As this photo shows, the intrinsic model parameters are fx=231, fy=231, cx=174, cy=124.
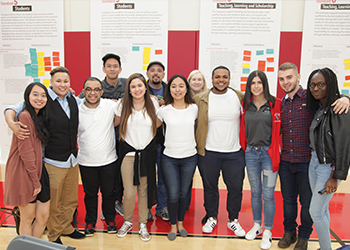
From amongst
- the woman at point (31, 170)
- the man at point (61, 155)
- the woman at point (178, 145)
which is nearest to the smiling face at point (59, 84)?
the man at point (61, 155)

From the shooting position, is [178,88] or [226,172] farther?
[226,172]

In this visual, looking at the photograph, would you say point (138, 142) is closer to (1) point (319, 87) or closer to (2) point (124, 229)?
(2) point (124, 229)

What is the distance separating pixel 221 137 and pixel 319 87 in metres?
1.02

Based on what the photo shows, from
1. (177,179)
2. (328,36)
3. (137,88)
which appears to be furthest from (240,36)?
(177,179)

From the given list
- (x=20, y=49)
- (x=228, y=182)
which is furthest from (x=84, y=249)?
→ (x=20, y=49)

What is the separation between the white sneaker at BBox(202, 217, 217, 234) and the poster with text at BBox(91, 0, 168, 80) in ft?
10.0

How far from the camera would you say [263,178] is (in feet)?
8.09

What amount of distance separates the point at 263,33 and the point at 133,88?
3.16 m

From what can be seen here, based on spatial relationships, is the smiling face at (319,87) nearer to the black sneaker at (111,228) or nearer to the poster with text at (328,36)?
the black sneaker at (111,228)

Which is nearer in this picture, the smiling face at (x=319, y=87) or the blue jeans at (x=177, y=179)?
the smiling face at (x=319, y=87)

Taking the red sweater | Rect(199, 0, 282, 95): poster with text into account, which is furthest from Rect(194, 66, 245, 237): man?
Rect(199, 0, 282, 95): poster with text

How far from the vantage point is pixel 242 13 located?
4.36 m

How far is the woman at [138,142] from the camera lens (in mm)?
2451

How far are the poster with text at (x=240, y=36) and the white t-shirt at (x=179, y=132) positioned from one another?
2.32 meters
